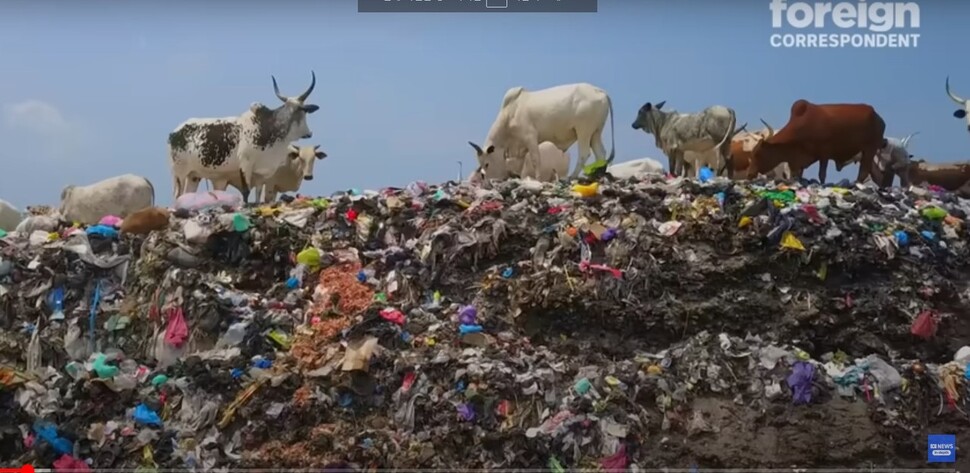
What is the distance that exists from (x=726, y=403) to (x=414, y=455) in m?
1.52

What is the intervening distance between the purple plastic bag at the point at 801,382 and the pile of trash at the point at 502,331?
10mm

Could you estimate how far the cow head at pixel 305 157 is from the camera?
24.9 feet

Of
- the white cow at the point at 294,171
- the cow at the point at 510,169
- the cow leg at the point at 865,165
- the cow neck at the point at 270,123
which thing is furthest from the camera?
the white cow at the point at 294,171

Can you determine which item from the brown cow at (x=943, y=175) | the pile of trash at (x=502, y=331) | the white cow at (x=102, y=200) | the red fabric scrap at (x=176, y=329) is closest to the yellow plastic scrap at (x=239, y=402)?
the pile of trash at (x=502, y=331)

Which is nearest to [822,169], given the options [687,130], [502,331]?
→ [687,130]

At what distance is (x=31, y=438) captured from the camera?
404cm

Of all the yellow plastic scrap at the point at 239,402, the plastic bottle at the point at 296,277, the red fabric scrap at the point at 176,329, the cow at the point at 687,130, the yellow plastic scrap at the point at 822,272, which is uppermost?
the cow at the point at 687,130

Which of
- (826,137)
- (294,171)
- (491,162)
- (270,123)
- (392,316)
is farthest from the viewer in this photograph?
(294,171)

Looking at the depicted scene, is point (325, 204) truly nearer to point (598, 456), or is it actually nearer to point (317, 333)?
point (317, 333)

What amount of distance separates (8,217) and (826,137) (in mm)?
6469

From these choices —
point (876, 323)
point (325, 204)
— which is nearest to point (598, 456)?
point (876, 323)

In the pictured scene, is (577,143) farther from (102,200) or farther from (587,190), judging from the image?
(102,200)

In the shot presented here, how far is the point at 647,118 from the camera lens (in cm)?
727

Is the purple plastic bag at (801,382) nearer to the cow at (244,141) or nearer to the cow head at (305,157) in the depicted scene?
the cow at (244,141)
